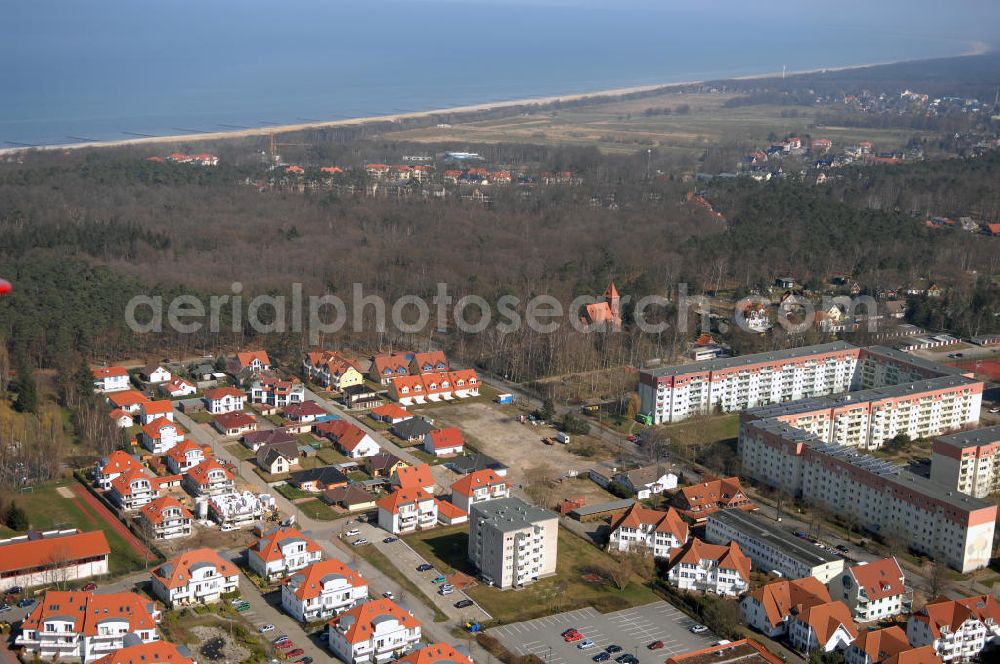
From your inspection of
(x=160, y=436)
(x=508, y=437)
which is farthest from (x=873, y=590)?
(x=160, y=436)

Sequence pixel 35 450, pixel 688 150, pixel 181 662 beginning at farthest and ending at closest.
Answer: pixel 688 150 → pixel 35 450 → pixel 181 662

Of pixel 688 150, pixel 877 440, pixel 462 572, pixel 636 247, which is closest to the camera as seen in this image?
pixel 462 572

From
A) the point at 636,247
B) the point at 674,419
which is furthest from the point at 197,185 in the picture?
the point at 674,419

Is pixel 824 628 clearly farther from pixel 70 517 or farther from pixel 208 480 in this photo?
pixel 70 517

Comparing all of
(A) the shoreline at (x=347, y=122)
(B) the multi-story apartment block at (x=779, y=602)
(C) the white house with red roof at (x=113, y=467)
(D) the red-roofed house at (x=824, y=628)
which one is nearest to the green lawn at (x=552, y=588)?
(B) the multi-story apartment block at (x=779, y=602)

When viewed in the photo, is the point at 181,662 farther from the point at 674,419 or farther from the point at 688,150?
the point at 688,150

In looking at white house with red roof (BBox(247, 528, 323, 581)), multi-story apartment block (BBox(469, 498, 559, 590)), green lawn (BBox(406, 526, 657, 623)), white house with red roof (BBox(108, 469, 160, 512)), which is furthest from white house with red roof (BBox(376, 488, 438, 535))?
white house with red roof (BBox(108, 469, 160, 512))

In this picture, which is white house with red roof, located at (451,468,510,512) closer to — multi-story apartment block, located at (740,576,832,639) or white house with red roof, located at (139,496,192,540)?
white house with red roof, located at (139,496,192,540)
